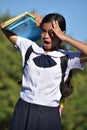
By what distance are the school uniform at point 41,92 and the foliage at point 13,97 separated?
1320cm

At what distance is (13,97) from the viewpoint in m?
18.4

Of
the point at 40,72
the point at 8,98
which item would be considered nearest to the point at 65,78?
the point at 40,72

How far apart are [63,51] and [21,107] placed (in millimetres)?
514

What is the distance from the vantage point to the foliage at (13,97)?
1812 cm

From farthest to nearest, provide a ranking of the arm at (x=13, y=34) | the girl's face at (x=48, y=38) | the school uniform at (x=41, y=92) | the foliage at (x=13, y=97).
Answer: the foliage at (x=13, y=97) < the arm at (x=13, y=34) < the girl's face at (x=48, y=38) < the school uniform at (x=41, y=92)

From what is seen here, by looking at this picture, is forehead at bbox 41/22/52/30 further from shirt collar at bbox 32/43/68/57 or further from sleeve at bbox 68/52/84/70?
sleeve at bbox 68/52/84/70

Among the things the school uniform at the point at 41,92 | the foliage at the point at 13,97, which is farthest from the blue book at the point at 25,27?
the foliage at the point at 13,97

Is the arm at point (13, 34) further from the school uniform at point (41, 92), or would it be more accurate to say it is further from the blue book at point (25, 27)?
the school uniform at point (41, 92)

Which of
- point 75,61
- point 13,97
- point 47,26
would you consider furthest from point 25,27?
point 13,97

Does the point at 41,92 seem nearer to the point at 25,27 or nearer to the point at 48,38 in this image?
the point at 48,38

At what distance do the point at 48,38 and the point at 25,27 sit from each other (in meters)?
0.32

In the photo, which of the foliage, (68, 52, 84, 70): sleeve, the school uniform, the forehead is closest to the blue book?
the forehead

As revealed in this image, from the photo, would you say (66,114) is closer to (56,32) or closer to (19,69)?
(19,69)

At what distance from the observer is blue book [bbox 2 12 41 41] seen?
4.04 m
